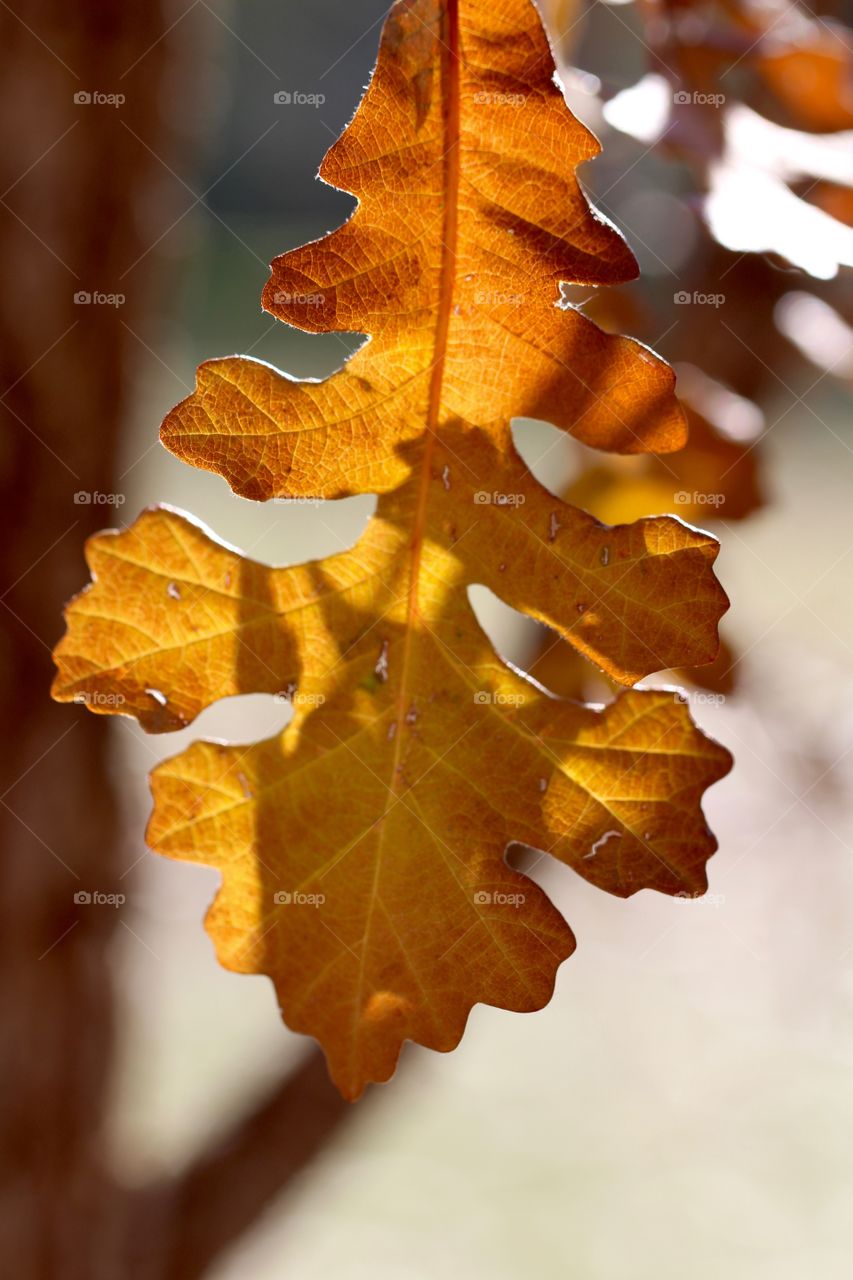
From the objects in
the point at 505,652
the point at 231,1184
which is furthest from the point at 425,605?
the point at 505,652

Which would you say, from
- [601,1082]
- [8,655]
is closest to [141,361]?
[8,655]

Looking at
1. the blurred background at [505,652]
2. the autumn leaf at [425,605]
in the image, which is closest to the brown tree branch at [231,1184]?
the blurred background at [505,652]

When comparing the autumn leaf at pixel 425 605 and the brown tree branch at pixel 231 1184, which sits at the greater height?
the autumn leaf at pixel 425 605

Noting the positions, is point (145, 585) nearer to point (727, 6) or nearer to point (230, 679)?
point (230, 679)

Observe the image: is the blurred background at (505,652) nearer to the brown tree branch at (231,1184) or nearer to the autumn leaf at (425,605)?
the brown tree branch at (231,1184)

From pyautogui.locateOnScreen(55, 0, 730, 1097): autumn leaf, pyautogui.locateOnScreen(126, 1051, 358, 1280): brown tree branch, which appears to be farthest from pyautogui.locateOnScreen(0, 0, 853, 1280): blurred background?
pyautogui.locateOnScreen(55, 0, 730, 1097): autumn leaf

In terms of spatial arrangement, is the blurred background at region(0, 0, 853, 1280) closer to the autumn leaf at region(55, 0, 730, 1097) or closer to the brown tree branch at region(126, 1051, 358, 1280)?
the brown tree branch at region(126, 1051, 358, 1280)

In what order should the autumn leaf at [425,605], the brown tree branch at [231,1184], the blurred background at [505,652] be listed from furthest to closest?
the brown tree branch at [231,1184], the blurred background at [505,652], the autumn leaf at [425,605]
